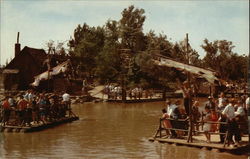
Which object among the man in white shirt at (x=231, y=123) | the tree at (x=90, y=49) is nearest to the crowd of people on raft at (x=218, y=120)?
the man in white shirt at (x=231, y=123)

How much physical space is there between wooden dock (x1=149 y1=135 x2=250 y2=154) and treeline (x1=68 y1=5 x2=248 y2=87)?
34.2 meters

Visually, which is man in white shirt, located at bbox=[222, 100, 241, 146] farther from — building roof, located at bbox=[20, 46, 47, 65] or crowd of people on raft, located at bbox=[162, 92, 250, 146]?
building roof, located at bbox=[20, 46, 47, 65]

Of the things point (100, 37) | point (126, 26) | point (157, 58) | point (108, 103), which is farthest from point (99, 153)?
point (100, 37)

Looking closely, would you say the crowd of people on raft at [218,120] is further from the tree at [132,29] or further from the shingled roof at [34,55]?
the tree at [132,29]

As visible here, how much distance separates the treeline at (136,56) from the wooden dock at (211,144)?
34.2 meters

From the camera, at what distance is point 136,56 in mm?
59906

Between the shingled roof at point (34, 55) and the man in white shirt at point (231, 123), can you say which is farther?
the shingled roof at point (34, 55)

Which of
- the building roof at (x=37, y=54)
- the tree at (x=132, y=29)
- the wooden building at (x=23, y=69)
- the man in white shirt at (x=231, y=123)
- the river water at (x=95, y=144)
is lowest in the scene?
the river water at (x=95, y=144)

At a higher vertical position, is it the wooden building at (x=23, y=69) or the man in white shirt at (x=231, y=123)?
the wooden building at (x=23, y=69)

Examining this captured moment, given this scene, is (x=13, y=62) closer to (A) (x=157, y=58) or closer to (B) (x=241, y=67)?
(B) (x=241, y=67)

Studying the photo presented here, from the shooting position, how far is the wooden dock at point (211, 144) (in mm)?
16211

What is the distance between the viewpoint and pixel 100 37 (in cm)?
7931

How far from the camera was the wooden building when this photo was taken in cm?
5697

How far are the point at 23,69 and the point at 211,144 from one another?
4439 centimetres
